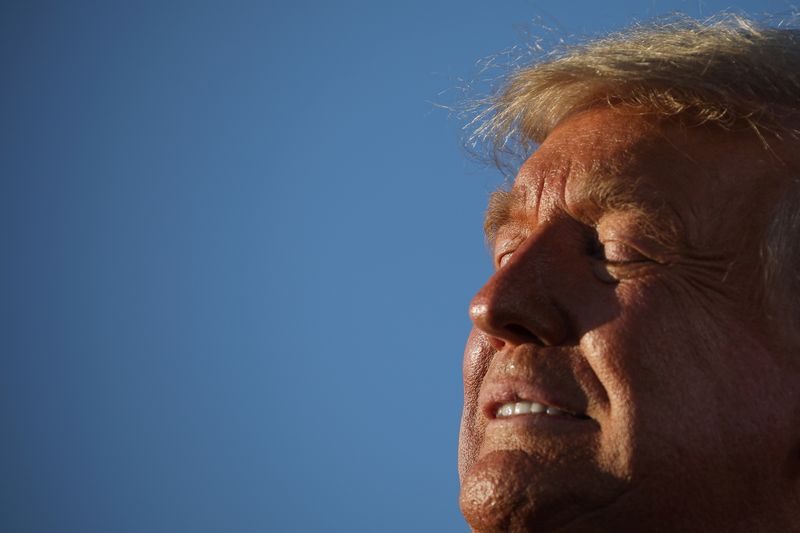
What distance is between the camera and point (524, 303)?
3.08 feet

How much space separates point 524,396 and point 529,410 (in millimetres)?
14

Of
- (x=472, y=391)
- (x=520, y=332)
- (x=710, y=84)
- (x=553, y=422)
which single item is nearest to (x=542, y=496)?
(x=553, y=422)

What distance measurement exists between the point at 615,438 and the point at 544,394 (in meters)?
0.08

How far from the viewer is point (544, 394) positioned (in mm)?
900

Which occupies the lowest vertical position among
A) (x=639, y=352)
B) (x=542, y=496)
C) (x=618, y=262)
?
(x=542, y=496)

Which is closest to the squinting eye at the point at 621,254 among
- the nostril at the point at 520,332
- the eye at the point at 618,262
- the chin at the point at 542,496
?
the eye at the point at 618,262

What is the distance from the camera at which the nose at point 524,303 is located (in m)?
0.93

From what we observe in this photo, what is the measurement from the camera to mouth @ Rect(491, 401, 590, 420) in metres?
0.90

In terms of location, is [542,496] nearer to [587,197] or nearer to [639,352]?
[639,352]

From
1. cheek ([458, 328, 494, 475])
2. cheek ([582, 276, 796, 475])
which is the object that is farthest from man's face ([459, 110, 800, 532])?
cheek ([458, 328, 494, 475])

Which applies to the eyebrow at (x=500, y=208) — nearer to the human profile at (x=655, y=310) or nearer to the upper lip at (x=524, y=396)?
the human profile at (x=655, y=310)

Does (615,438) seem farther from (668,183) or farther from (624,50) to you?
(624,50)

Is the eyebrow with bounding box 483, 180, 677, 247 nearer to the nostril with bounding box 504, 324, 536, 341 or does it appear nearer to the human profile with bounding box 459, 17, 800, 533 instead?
the human profile with bounding box 459, 17, 800, 533

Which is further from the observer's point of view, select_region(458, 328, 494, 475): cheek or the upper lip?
select_region(458, 328, 494, 475): cheek
